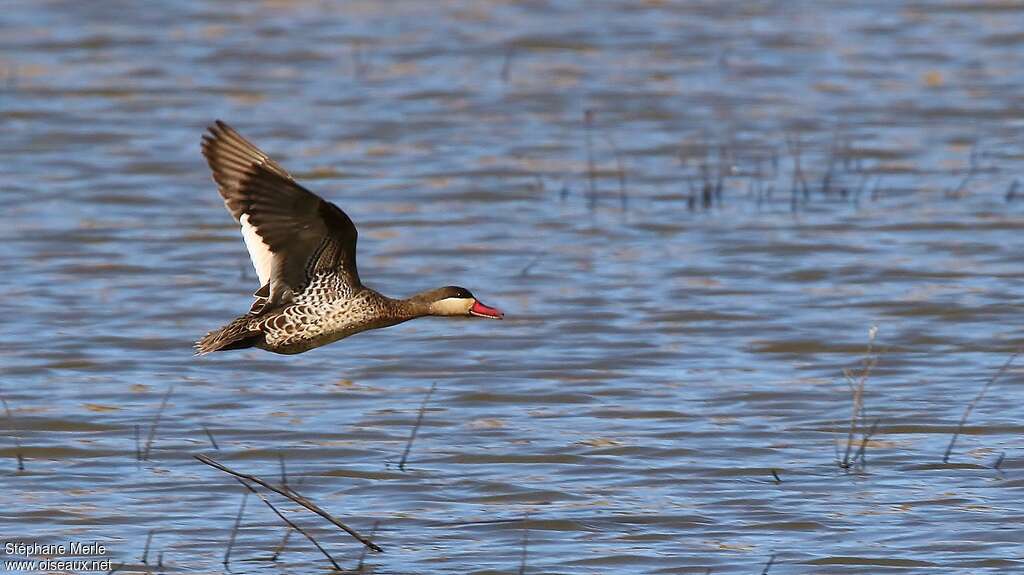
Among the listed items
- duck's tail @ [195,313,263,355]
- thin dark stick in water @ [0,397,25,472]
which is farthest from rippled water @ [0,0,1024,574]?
duck's tail @ [195,313,263,355]

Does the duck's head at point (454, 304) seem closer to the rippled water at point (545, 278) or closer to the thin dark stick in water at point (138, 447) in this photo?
the rippled water at point (545, 278)

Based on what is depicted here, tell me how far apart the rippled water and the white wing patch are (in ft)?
3.77

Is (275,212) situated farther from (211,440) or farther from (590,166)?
(590,166)

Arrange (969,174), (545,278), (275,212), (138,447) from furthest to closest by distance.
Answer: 1. (969,174)
2. (545,278)
3. (138,447)
4. (275,212)

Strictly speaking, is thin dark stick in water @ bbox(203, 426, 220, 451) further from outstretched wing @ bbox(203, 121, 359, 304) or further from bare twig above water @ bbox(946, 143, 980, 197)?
bare twig above water @ bbox(946, 143, 980, 197)

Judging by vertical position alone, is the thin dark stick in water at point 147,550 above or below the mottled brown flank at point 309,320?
below

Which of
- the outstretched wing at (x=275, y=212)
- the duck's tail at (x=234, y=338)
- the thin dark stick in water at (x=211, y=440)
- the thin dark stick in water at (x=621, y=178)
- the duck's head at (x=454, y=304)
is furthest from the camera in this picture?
the thin dark stick in water at (x=621, y=178)

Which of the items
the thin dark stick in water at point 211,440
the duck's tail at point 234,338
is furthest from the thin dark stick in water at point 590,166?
the duck's tail at point 234,338

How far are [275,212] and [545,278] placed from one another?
5.66 metres

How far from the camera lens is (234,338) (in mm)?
7836

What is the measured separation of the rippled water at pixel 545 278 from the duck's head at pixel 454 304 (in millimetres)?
949

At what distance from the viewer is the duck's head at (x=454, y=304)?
8.20 meters

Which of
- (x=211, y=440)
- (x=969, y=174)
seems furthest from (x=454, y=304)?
(x=969, y=174)

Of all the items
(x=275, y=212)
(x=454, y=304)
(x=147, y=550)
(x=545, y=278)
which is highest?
(x=275, y=212)
